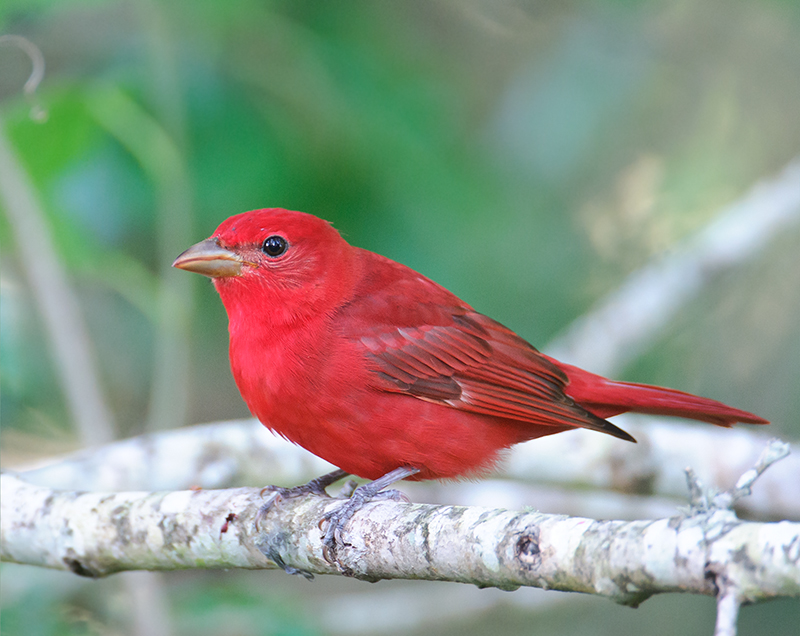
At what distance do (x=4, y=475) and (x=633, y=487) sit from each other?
2326mm

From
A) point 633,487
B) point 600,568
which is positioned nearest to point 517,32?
point 633,487

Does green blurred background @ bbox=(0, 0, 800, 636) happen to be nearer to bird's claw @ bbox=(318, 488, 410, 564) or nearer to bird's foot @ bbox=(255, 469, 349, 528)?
bird's foot @ bbox=(255, 469, 349, 528)

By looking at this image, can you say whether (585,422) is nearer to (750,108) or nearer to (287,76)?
(287,76)

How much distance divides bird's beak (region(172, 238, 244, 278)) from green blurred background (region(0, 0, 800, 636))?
922 millimetres

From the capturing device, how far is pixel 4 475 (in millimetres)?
2963

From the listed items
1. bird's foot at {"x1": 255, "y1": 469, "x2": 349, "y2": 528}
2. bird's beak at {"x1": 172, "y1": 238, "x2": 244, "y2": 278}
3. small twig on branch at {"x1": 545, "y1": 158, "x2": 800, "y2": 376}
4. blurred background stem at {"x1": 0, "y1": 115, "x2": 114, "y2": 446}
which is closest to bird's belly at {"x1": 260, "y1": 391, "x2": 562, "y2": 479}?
bird's foot at {"x1": 255, "y1": 469, "x2": 349, "y2": 528}

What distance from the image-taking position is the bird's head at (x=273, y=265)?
120 inches

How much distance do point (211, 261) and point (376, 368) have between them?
679 millimetres

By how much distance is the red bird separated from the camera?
110 inches

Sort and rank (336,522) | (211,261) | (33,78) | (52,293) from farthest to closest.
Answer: (52,293) → (33,78) → (211,261) → (336,522)

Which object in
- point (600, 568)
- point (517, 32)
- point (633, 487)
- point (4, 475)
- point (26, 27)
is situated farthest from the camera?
point (517, 32)

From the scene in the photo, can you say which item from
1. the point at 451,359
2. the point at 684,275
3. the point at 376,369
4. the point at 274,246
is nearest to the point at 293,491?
the point at 376,369

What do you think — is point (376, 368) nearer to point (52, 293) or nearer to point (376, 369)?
point (376, 369)

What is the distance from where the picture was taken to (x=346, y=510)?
2.42 meters
